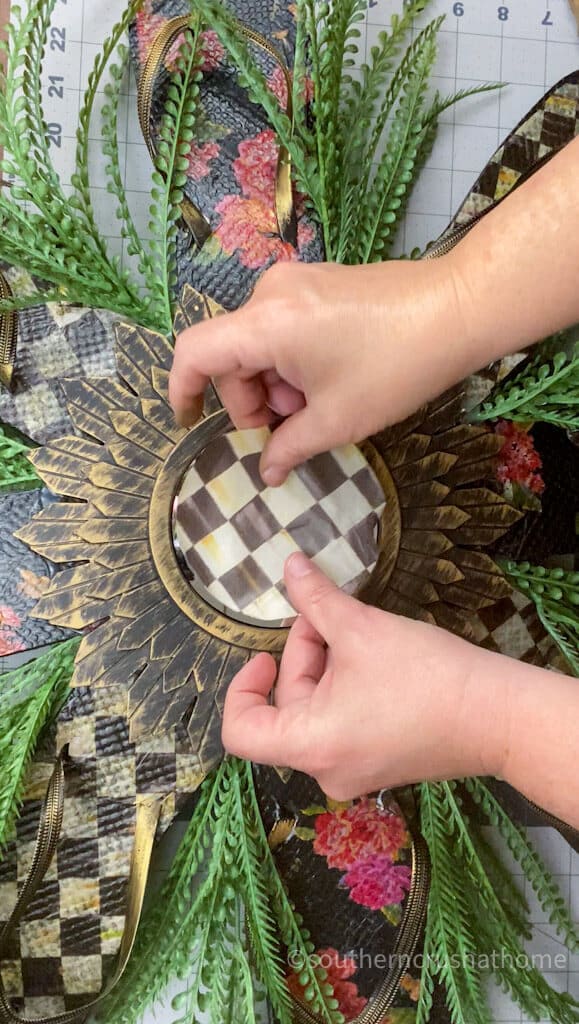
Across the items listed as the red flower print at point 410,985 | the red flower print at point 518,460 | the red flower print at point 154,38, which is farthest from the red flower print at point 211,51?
the red flower print at point 410,985

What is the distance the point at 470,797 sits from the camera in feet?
2.94

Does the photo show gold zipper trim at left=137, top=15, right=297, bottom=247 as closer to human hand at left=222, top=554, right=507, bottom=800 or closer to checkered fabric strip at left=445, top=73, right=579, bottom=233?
checkered fabric strip at left=445, top=73, right=579, bottom=233

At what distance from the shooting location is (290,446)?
72 cm

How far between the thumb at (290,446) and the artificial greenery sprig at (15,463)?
0.76ft

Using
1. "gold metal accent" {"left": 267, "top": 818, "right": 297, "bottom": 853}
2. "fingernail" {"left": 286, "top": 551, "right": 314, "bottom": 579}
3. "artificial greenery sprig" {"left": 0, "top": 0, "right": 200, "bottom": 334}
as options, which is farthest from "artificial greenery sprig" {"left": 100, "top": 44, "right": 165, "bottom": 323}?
"gold metal accent" {"left": 267, "top": 818, "right": 297, "bottom": 853}

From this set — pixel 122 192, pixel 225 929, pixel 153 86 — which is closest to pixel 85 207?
pixel 122 192

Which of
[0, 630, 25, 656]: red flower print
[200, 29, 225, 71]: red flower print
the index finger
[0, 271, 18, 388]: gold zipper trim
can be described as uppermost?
[200, 29, 225, 71]: red flower print

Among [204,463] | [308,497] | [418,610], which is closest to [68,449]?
[204,463]

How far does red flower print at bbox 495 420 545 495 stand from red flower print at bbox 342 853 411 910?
415mm

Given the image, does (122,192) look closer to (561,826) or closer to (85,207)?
(85,207)

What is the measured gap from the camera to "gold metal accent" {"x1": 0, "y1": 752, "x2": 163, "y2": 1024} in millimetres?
781

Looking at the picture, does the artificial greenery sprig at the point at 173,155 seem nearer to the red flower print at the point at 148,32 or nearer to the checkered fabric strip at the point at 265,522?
the red flower print at the point at 148,32

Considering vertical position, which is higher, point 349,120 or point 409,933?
point 349,120

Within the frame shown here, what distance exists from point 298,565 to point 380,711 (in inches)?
7.0
